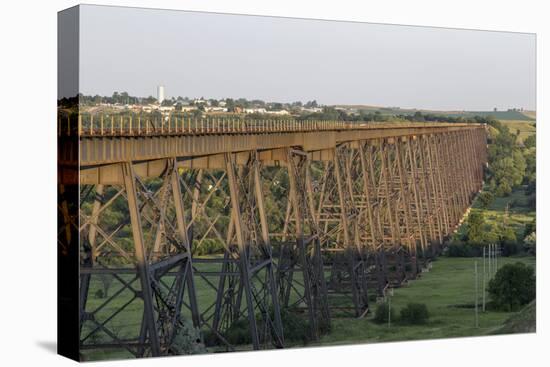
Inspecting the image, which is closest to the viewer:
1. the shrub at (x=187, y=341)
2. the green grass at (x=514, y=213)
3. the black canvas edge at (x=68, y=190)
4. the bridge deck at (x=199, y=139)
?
the black canvas edge at (x=68, y=190)

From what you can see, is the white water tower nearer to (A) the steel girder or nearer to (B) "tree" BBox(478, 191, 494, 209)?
(A) the steel girder

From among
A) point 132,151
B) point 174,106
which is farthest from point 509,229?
point 132,151

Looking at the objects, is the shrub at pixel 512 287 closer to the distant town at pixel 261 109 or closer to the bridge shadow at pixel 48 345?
the distant town at pixel 261 109

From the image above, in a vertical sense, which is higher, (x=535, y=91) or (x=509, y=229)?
(x=535, y=91)

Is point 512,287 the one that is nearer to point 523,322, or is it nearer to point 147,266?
point 523,322

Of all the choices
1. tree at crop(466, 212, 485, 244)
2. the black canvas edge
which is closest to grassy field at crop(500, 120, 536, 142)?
tree at crop(466, 212, 485, 244)

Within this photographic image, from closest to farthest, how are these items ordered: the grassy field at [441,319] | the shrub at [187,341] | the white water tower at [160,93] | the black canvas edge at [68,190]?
the black canvas edge at [68,190], the shrub at [187,341], the white water tower at [160,93], the grassy field at [441,319]

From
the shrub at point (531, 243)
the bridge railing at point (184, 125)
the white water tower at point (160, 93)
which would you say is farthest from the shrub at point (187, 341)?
the shrub at point (531, 243)

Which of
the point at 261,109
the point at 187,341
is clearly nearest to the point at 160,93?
the point at 261,109

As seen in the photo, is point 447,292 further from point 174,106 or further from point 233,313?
point 174,106
